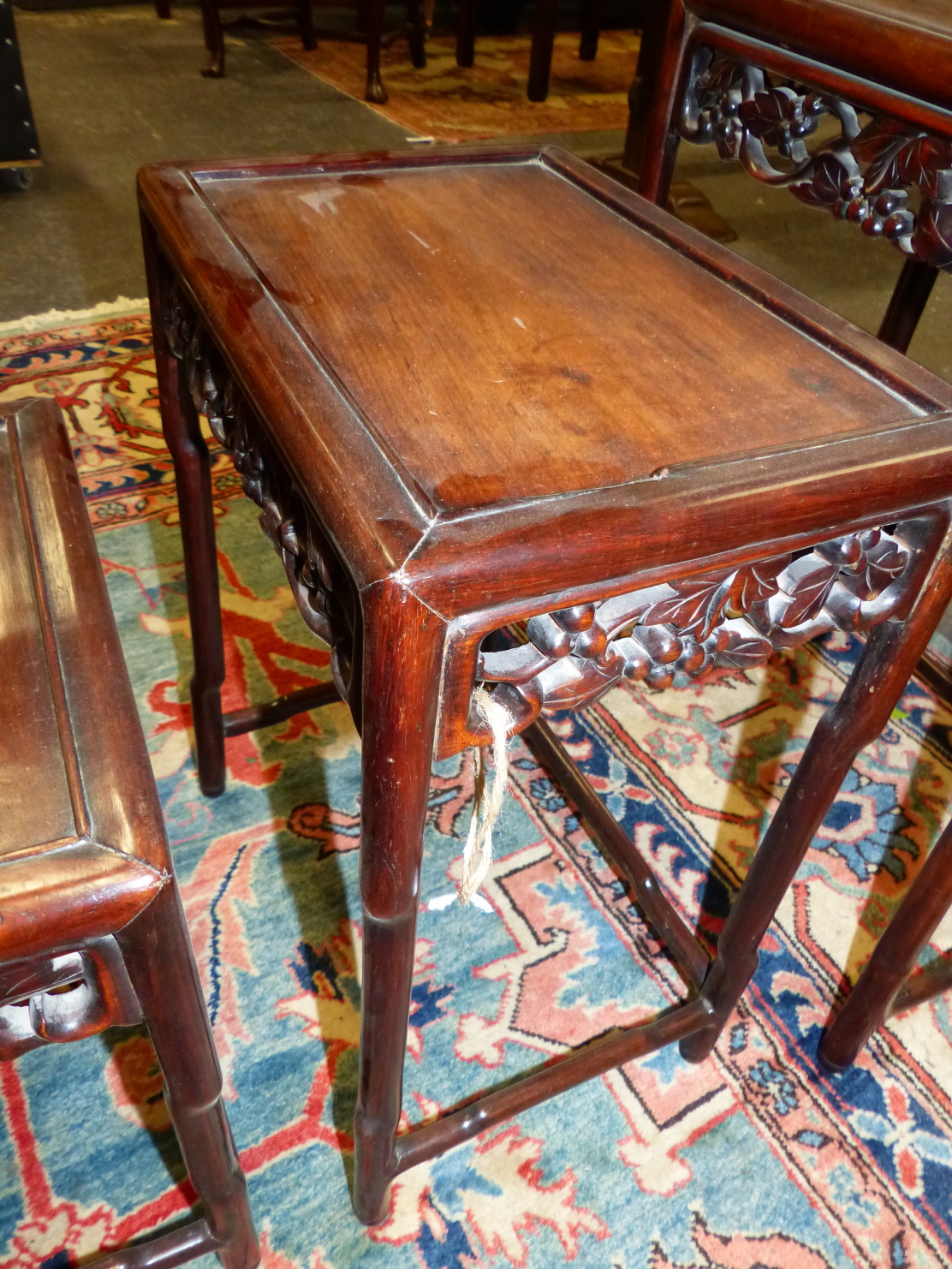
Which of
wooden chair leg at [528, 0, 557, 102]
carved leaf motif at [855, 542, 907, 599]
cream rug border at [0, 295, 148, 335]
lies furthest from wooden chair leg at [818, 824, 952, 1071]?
wooden chair leg at [528, 0, 557, 102]

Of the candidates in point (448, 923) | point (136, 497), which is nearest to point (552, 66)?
point (136, 497)

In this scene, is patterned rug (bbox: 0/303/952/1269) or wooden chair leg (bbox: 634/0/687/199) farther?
wooden chair leg (bbox: 634/0/687/199)

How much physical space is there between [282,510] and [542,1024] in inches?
23.0

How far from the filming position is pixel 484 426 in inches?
19.8

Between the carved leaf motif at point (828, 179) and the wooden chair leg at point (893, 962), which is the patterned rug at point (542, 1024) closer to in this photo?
the wooden chair leg at point (893, 962)

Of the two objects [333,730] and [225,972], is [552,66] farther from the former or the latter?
[225,972]

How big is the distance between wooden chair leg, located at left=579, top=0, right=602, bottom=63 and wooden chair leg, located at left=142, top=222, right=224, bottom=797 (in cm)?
411

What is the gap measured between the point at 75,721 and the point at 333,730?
0.70m

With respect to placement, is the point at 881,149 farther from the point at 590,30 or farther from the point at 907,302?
the point at 590,30

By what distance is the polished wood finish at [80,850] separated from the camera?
446 millimetres

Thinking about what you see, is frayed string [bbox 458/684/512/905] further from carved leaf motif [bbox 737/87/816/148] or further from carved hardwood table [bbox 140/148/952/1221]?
carved leaf motif [bbox 737/87/816/148]

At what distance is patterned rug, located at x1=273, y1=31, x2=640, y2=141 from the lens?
131 inches

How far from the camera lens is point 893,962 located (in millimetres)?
820

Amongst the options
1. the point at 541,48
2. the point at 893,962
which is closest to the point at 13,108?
the point at 541,48
